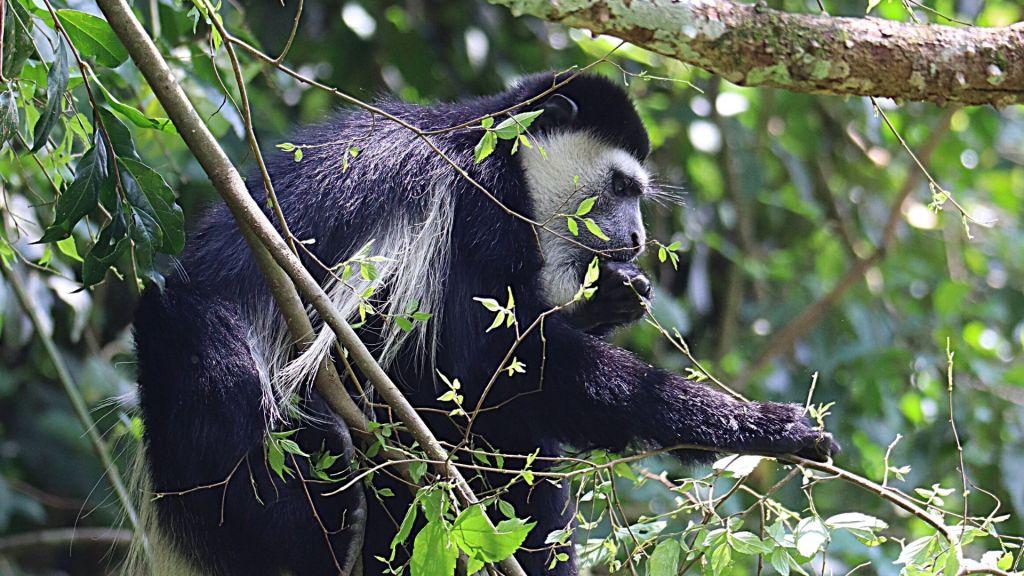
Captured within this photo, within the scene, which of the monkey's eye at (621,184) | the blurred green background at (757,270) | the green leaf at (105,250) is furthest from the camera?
the blurred green background at (757,270)

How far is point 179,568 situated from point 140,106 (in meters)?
0.98

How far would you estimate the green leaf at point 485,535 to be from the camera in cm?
124

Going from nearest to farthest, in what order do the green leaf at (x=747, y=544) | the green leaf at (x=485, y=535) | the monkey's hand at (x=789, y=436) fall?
the green leaf at (x=485, y=535), the green leaf at (x=747, y=544), the monkey's hand at (x=789, y=436)

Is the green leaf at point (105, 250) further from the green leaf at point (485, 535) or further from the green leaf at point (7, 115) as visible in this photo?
the green leaf at point (485, 535)

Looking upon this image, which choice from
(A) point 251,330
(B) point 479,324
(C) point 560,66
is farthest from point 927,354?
(A) point 251,330

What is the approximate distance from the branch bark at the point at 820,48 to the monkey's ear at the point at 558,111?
32.5 inches

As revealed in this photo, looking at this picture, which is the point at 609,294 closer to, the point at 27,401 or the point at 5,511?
the point at 5,511

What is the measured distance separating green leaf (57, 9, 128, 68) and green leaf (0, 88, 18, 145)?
0.16 m

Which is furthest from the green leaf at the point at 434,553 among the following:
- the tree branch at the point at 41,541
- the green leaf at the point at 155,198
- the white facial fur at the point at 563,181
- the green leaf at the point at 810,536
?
the tree branch at the point at 41,541

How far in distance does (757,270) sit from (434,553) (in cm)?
265

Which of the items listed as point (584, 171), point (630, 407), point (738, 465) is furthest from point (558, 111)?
point (738, 465)

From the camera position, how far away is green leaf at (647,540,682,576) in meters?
1.44

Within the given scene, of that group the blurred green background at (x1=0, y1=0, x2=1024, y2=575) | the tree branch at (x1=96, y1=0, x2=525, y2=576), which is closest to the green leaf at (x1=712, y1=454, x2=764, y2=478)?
the tree branch at (x1=96, y1=0, x2=525, y2=576)

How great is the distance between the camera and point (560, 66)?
140 inches
